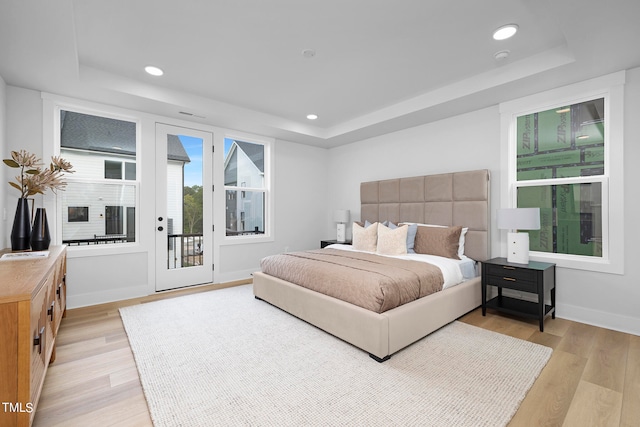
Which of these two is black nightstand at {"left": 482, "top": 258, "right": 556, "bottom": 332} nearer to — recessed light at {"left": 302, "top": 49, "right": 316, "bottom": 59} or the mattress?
the mattress

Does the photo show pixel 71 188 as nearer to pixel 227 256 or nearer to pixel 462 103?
pixel 227 256

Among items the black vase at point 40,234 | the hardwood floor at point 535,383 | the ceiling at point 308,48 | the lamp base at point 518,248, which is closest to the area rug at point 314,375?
the hardwood floor at point 535,383

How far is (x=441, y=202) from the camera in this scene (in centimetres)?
410

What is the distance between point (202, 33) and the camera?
2533mm

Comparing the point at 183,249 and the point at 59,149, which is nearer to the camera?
the point at 59,149

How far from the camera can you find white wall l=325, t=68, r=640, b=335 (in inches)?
111

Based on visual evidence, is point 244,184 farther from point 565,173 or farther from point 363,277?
point 565,173

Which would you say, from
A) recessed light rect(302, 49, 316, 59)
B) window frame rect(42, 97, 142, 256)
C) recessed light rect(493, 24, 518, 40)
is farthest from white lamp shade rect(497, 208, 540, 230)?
window frame rect(42, 97, 142, 256)

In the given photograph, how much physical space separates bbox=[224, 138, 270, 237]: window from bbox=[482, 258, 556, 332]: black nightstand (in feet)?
11.6

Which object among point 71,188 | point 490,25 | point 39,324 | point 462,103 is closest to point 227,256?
point 71,188

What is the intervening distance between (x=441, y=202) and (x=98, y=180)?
447 cm

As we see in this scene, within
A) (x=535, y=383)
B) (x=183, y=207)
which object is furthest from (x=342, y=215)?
(x=535, y=383)

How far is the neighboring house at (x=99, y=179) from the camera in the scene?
11.8ft

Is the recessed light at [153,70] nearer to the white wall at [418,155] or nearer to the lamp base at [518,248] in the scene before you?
the white wall at [418,155]
